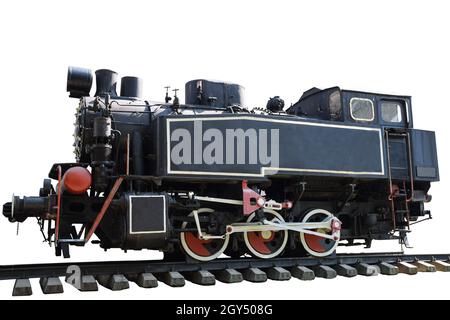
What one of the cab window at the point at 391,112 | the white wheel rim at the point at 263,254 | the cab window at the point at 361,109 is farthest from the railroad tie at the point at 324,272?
the cab window at the point at 391,112

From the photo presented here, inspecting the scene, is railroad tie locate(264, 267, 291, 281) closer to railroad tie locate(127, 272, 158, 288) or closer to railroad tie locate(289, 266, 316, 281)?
railroad tie locate(289, 266, 316, 281)

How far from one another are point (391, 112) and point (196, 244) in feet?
14.7

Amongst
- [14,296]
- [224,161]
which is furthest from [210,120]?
[14,296]

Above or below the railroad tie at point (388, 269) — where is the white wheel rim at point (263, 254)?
above

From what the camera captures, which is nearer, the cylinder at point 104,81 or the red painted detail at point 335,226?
the cylinder at point 104,81

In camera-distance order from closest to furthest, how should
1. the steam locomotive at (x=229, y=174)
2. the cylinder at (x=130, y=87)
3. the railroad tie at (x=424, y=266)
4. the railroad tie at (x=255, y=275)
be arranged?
1. the steam locomotive at (x=229, y=174)
2. the railroad tie at (x=255, y=275)
3. the cylinder at (x=130, y=87)
4. the railroad tie at (x=424, y=266)

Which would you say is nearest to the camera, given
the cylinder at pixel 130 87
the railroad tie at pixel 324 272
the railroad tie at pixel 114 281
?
the railroad tie at pixel 114 281

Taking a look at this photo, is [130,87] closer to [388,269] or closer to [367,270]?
[367,270]

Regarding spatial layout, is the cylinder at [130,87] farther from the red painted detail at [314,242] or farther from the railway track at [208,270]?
the red painted detail at [314,242]

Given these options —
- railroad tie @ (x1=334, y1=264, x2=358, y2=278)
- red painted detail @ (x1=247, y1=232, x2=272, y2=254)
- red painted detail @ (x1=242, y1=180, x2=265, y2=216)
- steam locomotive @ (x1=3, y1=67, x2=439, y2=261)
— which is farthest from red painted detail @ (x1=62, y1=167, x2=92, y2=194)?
railroad tie @ (x1=334, y1=264, x2=358, y2=278)

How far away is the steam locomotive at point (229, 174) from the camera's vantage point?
6266 mm

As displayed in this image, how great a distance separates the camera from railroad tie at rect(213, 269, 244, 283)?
636 centimetres

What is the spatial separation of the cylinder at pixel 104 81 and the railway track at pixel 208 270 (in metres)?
2.74

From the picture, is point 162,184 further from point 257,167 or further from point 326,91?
point 326,91
